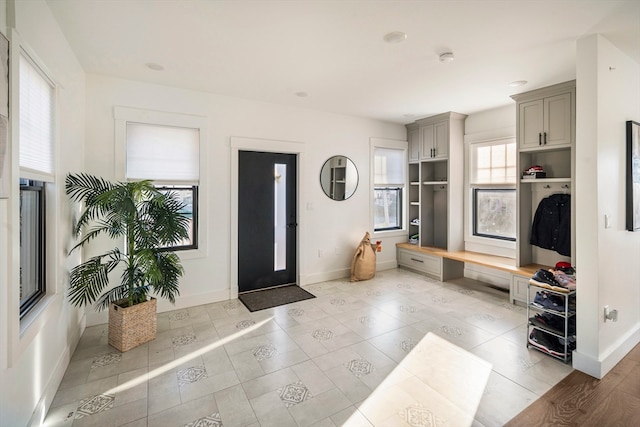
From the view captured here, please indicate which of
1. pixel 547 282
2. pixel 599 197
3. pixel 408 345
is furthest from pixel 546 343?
pixel 599 197

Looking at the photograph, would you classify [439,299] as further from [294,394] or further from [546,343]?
[294,394]

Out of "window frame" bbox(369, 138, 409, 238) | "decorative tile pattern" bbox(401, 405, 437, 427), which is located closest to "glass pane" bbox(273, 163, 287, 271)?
"window frame" bbox(369, 138, 409, 238)

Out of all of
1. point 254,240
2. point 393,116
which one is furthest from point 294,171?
→ point 393,116

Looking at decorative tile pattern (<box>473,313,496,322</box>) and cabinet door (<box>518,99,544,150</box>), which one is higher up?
cabinet door (<box>518,99,544,150</box>)

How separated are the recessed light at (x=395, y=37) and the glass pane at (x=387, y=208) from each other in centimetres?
307

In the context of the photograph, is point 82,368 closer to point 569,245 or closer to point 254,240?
point 254,240

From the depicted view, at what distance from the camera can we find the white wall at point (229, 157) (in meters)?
3.25

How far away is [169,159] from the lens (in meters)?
3.57

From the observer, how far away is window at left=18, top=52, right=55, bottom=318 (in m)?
1.79

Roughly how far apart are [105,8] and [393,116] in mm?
3931

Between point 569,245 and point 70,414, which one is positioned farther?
point 569,245

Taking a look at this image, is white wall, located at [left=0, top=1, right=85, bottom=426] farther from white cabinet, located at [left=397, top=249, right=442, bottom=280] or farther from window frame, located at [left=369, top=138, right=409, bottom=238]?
white cabinet, located at [left=397, top=249, right=442, bottom=280]

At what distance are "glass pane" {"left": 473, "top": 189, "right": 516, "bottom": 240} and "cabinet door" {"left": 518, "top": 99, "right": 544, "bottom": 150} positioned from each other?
83 centimetres

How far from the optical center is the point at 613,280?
254 cm
